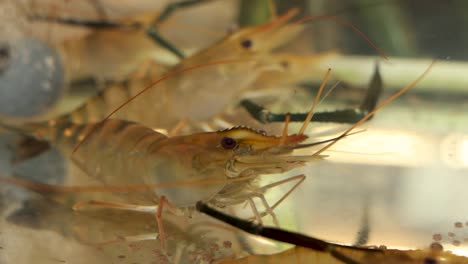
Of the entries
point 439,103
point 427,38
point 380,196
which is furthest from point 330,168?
point 427,38

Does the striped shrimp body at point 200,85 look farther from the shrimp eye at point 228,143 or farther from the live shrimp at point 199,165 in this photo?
the shrimp eye at point 228,143

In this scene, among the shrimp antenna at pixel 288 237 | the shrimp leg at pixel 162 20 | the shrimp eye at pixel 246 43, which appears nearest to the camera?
the shrimp antenna at pixel 288 237

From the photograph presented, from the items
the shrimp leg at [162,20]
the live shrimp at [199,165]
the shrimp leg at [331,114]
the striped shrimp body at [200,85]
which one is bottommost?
the live shrimp at [199,165]

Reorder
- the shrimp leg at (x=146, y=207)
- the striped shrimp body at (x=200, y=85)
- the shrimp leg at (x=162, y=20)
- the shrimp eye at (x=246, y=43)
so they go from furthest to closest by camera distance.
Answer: the shrimp leg at (x=162, y=20)
the shrimp eye at (x=246, y=43)
the striped shrimp body at (x=200, y=85)
the shrimp leg at (x=146, y=207)

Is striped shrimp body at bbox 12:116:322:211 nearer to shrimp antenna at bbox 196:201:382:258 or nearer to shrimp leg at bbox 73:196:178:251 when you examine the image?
shrimp leg at bbox 73:196:178:251

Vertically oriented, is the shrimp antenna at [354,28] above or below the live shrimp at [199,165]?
above

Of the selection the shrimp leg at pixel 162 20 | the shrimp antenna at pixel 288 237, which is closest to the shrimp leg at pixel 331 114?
the shrimp antenna at pixel 288 237

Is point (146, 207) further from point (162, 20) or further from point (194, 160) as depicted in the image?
point (162, 20)

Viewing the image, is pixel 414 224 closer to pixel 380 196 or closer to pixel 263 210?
pixel 380 196

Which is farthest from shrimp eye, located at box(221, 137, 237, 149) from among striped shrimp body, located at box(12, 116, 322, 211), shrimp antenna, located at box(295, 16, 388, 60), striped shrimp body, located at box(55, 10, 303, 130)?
shrimp antenna, located at box(295, 16, 388, 60)
